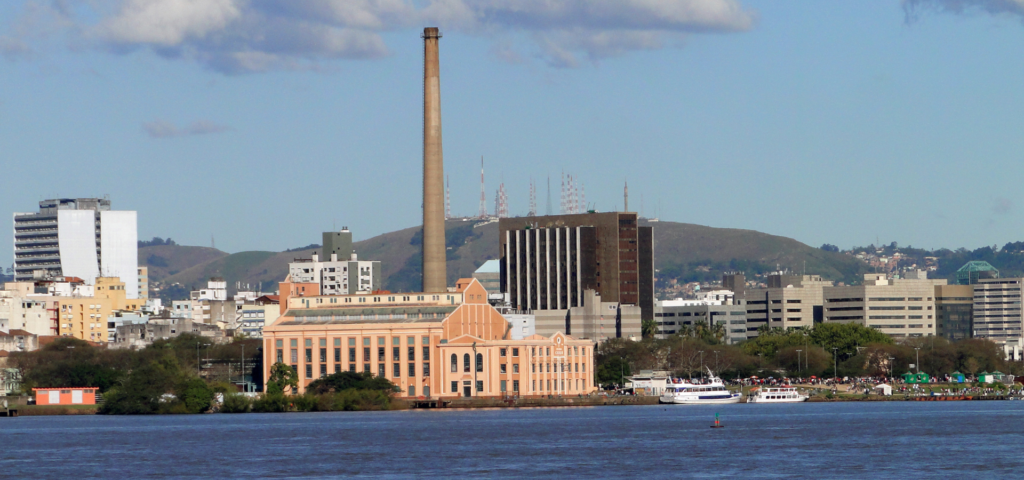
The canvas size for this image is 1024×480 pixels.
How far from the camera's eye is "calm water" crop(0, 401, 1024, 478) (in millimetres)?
97812

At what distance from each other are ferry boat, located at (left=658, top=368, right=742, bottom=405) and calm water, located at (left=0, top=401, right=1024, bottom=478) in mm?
23999

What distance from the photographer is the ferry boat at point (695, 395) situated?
194m

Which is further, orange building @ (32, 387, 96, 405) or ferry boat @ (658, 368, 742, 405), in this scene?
ferry boat @ (658, 368, 742, 405)

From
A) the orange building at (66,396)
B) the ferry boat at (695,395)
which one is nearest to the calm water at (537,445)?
the orange building at (66,396)

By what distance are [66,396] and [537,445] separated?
93.3 meters

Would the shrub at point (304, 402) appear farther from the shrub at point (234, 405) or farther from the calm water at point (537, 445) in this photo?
the calm water at point (537, 445)

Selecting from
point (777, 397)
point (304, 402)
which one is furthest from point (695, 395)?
point (304, 402)

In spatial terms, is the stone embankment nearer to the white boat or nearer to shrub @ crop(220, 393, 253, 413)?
the white boat

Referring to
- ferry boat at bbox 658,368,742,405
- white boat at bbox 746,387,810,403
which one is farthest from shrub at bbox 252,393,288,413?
white boat at bbox 746,387,810,403

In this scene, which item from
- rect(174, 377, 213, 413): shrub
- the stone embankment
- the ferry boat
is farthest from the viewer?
the ferry boat

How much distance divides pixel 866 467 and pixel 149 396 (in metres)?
101

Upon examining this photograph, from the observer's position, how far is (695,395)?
196m

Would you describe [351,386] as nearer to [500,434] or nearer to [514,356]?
[514,356]

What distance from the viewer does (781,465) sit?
3851 inches
